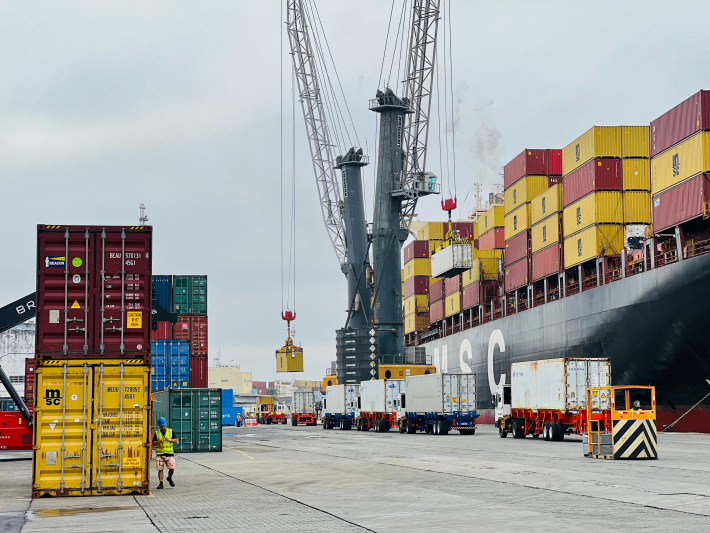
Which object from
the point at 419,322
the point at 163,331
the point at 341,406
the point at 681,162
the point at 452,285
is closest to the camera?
the point at 681,162

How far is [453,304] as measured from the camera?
83875 millimetres

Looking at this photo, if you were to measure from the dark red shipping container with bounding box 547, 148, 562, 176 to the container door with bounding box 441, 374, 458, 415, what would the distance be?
753 inches

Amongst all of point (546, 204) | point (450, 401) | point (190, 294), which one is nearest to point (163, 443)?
point (450, 401)

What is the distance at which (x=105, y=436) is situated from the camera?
1897cm

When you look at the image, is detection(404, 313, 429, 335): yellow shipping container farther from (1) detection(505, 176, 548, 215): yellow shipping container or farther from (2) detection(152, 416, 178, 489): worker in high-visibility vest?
(2) detection(152, 416, 178, 489): worker in high-visibility vest

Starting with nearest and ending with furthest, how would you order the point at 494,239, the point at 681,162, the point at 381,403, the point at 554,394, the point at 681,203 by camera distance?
the point at 554,394, the point at 681,203, the point at 681,162, the point at 381,403, the point at 494,239

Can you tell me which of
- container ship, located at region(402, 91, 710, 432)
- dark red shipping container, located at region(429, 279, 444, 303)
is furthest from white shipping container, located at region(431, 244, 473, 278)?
dark red shipping container, located at region(429, 279, 444, 303)

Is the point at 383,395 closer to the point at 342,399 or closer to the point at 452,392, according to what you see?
the point at 452,392

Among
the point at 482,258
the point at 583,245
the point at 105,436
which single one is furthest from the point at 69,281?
the point at 482,258

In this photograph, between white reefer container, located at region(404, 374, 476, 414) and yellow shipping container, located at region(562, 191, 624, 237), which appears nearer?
yellow shipping container, located at region(562, 191, 624, 237)

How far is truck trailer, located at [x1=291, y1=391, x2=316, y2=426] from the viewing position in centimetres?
9719

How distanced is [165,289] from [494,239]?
27.3 m

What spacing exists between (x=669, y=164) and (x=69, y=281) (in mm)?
30307

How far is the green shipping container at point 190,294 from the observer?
65000 millimetres
